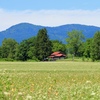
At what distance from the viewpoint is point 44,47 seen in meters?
133

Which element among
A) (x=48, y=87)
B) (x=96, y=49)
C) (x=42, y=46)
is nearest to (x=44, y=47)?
(x=42, y=46)

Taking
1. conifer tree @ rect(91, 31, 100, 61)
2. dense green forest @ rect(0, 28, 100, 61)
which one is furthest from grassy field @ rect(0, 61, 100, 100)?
dense green forest @ rect(0, 28, 100, 61)

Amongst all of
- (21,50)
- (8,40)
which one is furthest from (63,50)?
(21,50)

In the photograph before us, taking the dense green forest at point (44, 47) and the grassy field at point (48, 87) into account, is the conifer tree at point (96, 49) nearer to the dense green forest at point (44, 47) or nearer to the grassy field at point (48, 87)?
the dense green forest at point (44, 47)

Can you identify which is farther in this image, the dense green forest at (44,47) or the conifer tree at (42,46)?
the conifer tree at (42,46)

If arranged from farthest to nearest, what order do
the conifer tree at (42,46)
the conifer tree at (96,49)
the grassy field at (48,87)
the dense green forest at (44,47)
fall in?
1. the conifer tree at (42,46)
2. the dense green forest at (44,47)
3. the conifer tree at (96,49)
4. the grassy field at (48,87)

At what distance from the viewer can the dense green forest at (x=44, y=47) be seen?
415 feet

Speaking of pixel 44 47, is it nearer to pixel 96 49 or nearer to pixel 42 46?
pixel 42 46

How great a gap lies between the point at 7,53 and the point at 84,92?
159586 millimetres

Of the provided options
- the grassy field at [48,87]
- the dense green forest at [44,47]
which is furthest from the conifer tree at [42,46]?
the grassy field at [48,87]

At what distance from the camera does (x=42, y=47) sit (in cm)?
13362

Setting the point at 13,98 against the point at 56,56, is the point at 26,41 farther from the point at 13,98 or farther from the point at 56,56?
the point at 13,98

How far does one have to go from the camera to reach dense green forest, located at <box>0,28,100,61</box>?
126 meters

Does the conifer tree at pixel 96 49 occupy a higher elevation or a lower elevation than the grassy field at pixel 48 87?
higher
